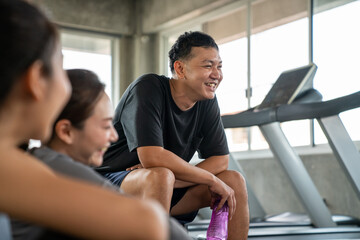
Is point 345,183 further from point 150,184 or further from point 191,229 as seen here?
point 150,184

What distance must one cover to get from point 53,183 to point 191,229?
260 centimetres

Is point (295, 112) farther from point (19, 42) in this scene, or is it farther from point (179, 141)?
point (19, 42)

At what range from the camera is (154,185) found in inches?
67.9

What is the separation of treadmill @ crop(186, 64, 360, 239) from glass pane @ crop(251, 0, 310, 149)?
120 cm

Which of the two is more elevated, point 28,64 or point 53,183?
point 28,64

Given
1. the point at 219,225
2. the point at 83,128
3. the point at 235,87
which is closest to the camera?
the point at 83,128

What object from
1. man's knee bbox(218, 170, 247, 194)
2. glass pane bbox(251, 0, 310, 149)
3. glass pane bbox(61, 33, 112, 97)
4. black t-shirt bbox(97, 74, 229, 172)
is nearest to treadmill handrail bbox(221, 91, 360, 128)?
black t-shirt bbox(97, 74, 229, 172)

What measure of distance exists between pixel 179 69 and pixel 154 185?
0.64 m

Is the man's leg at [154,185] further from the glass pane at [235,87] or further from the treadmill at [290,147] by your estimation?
the glass pane at [235,87]

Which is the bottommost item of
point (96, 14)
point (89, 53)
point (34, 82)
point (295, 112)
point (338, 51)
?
point (34, 82)

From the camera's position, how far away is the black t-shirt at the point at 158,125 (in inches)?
74.5

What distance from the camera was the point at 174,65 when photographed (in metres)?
2.20

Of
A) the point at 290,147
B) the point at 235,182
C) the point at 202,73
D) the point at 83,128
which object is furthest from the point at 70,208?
the point at 290,147

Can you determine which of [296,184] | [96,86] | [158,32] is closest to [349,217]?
[296,184]
